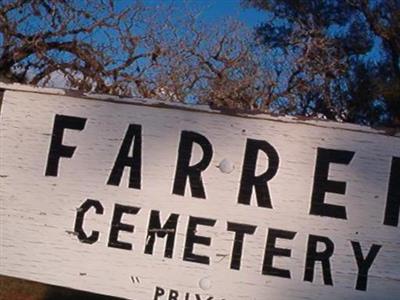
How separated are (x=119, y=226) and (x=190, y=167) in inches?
13.1

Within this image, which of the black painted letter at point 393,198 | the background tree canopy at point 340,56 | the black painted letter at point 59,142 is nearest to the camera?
the black painted letter at point 393,198

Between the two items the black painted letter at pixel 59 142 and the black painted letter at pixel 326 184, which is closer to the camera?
the black painted letter at pixel 326 184

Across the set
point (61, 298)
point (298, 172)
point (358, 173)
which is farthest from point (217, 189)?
point (61, 298)

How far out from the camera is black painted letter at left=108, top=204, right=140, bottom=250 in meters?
2.51

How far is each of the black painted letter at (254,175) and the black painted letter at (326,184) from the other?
15cm

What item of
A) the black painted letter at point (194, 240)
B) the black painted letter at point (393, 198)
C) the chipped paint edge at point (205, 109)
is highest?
the chipped paint edge at point (205, 109)

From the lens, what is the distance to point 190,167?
252cm

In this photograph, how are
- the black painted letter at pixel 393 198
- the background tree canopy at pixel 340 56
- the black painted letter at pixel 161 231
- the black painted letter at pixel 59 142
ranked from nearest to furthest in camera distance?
the black painted letter at pixel 393 198
the black painted letter at pixel 161 231
the black painted letter at pixel 59 142
the background tree canopy at pixel 340 56

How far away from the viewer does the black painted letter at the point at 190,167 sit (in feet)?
8.18

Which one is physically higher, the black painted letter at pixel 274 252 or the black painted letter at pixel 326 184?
the black painted letter at pixel 326 184

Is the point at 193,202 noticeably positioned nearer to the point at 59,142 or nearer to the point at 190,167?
the point at 190,167

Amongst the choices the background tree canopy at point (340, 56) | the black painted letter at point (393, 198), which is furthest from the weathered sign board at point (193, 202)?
the background tree canopy at point (340, 56)

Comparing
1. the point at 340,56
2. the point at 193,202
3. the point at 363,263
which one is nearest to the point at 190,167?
the point at 193,202

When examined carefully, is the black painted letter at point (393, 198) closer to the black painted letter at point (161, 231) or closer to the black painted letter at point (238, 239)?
the black painted letter at point (238, 239)
